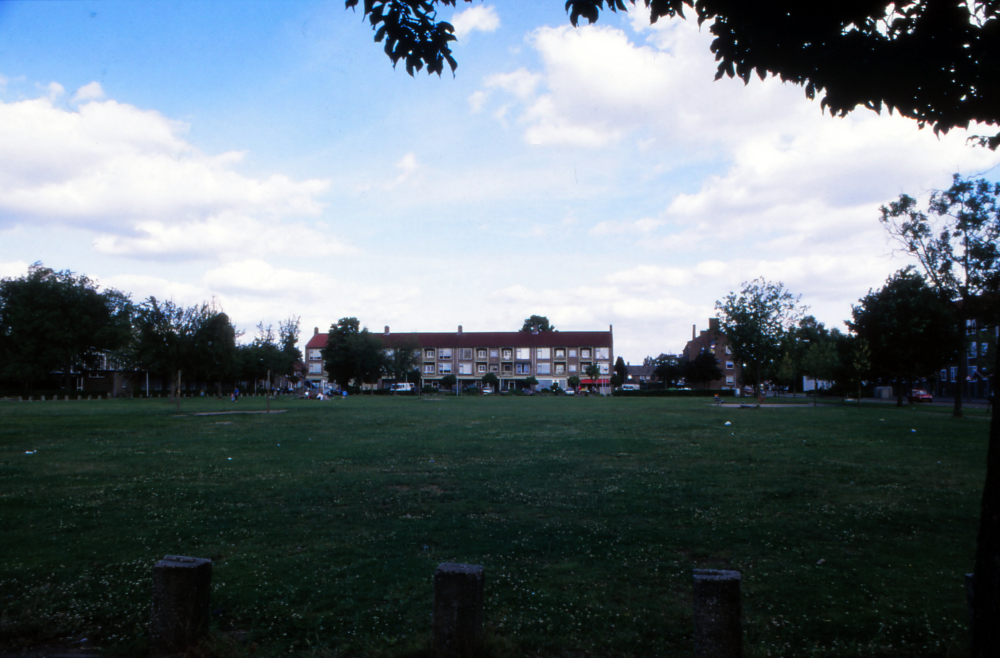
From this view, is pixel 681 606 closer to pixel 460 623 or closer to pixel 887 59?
pixel 460 623

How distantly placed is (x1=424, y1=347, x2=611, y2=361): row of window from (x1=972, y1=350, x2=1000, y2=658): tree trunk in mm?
113385

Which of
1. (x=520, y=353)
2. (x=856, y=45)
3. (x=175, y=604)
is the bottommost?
(x=175, y=604)

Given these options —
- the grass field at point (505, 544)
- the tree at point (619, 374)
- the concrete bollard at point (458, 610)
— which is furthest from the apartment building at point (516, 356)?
the concrete bollard at point (458, 610)

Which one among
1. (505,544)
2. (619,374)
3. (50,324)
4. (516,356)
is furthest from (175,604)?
(619,374)

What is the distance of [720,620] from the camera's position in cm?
338

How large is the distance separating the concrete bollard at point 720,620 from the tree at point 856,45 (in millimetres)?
4714

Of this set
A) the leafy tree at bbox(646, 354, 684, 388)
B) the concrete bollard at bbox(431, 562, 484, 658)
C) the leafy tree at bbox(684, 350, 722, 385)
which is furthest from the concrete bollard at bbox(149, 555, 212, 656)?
the leafy tree at bbox(646, 354, 684, 388)

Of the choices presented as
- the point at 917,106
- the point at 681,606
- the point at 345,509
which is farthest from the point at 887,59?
the point at 345,509

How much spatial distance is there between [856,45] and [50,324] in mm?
83408

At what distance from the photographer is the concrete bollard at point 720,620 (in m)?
3.37

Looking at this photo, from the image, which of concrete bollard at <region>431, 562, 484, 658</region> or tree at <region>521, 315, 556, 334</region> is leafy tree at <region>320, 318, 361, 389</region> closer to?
tree at <region>521, 315, 556, 334</region>

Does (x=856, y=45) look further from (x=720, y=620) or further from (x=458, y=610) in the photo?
(x=458, y=610)

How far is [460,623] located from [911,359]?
48876mm

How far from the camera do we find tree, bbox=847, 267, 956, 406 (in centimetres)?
4181
